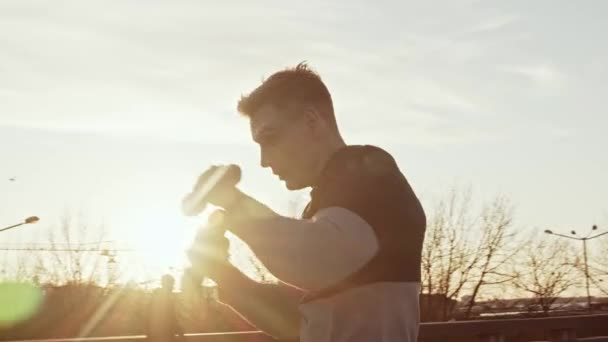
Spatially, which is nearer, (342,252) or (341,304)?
(342,252)

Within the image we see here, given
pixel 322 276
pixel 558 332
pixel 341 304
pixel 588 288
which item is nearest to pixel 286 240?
pixel 322 276

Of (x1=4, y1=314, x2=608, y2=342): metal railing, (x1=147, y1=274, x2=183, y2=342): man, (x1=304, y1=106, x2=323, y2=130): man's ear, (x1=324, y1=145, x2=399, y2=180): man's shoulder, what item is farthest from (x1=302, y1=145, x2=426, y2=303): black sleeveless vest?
(x1=4, y1=314, x2=608, y2=342): metal railing

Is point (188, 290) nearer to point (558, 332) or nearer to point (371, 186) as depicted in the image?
point (371, 186)

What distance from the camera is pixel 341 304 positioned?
6.93 feet

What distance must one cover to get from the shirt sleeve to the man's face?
0.29m

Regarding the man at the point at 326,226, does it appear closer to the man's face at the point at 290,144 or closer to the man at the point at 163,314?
the man's face at the point at 290,144

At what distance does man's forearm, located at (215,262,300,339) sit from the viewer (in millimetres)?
2490

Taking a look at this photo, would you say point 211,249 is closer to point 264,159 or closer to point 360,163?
point 264,159

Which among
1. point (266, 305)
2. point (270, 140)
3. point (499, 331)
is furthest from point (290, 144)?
point (499, 331)

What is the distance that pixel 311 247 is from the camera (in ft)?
6.24

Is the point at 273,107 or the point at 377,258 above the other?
the point at 273,107

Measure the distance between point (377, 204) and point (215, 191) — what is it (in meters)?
0.36

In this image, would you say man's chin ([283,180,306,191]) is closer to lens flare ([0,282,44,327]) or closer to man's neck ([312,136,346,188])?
man's neck ([312,136,346,188])

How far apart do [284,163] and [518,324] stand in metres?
5.78
